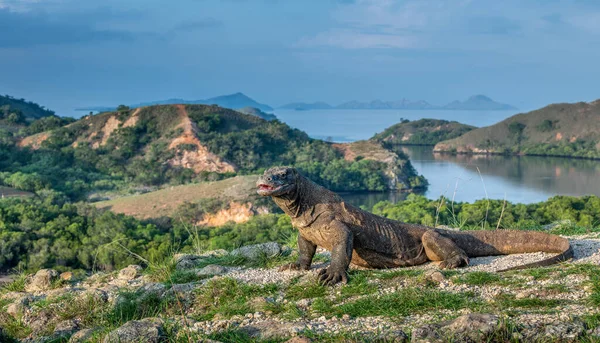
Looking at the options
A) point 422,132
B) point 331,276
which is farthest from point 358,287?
point 422,132

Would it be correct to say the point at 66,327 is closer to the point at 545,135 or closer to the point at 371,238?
the point at 371,238

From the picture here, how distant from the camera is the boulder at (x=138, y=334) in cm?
535

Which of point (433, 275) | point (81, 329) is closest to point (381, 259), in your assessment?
point (433, 275)

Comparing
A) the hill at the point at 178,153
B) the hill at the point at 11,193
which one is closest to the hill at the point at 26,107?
the hill at the point at 178,153

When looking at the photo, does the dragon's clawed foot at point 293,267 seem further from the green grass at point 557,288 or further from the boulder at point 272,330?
the green grass at point 557,288

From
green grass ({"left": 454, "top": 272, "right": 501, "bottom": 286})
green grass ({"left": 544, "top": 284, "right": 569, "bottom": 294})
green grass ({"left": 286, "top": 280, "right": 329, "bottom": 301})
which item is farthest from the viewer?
green grass ({"left": 286, "top": 280, "right": 329, "bottom": 301})

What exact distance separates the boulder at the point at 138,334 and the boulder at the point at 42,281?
405cm

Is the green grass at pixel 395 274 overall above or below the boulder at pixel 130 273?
above

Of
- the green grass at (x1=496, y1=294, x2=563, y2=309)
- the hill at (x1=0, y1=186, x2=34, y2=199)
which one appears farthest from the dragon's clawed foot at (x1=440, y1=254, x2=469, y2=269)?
the hill at (x1=0, y1=186, x2=34, y2=199)

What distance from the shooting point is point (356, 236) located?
7941mm

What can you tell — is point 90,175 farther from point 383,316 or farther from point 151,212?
point 383,316

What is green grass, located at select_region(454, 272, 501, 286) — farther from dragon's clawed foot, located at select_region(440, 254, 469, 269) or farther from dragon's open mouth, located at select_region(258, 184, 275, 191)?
dragon's open mouth, located at select_region(258, 184, 275, 191)

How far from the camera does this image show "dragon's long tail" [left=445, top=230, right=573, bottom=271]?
27.3 feet

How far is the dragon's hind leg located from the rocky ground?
0.48ft
